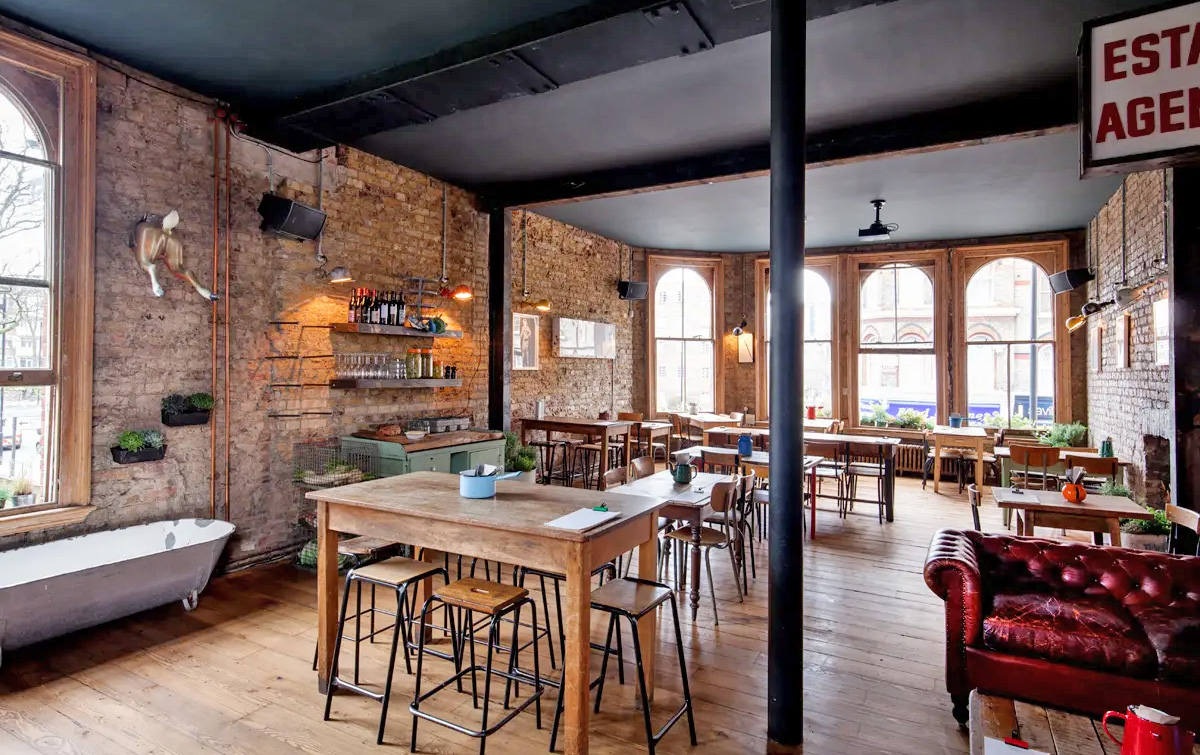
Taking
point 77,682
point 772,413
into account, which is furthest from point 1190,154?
point 77,682


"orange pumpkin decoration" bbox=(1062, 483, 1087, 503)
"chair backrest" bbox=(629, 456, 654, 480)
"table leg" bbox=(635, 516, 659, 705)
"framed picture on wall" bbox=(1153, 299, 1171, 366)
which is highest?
"framed picture on wall" bbox=(1153, 299, 1171, 366)

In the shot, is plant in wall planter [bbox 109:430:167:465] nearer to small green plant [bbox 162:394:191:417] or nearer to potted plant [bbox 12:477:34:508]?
small green plant [bbox 162:394:191:417]

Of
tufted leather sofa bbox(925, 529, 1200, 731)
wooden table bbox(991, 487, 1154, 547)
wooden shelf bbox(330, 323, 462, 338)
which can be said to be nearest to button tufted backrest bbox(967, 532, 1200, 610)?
tufted leather sofa bbox(925, 529, 1200, 731)

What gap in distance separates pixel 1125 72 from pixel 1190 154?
1.41ft

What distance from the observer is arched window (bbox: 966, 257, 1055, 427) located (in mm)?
9484

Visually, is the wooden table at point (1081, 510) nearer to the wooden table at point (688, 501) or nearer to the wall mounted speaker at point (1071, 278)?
the wooden table at point (688, 501)

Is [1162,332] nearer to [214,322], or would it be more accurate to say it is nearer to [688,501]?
[688,501]

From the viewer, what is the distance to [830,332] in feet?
35.3

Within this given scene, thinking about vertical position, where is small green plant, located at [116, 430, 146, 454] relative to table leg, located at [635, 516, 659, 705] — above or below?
above

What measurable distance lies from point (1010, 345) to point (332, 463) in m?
9.44

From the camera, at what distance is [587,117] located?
17.4 feet

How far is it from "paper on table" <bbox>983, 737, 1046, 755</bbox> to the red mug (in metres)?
0.23

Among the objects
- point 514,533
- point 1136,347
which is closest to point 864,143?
point 1136,347

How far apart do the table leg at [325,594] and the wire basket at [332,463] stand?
2.12 metres
